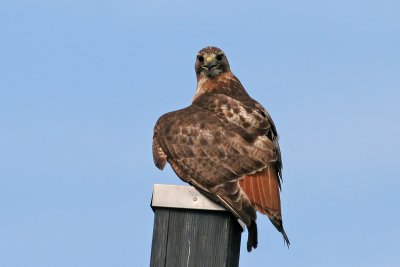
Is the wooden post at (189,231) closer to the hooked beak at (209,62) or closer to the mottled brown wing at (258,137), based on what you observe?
the mottled brown wing at (258,137)

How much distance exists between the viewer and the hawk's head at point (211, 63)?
9453mm

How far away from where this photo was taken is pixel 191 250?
5113 mm

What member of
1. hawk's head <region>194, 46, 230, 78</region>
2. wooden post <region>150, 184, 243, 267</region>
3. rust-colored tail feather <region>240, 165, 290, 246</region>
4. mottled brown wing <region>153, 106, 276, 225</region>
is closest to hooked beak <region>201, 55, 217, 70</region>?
hawk's head <region>194, 46, 230, 78</region>

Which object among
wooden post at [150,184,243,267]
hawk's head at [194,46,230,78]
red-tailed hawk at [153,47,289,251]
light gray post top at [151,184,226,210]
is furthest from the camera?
hawk's head at [194,46,230,78]

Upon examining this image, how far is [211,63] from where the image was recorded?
951cm

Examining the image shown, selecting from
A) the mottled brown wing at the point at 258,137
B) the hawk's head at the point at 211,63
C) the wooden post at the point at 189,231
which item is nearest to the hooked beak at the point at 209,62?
the hawk's head at the point at 211,63

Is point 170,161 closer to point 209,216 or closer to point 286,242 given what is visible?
point 286,242

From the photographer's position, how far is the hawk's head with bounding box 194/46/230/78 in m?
9.45

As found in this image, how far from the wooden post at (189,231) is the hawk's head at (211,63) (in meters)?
4.12

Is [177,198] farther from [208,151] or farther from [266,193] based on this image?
[208,151]

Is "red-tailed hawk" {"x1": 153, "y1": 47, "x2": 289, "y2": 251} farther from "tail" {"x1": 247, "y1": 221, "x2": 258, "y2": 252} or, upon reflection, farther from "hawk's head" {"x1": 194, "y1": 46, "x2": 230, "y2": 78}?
"hawk's head" {"x1": 194, "y1": 46, "x2": 230, "y2": 78}

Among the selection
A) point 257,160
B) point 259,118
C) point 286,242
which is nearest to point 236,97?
point 259,118

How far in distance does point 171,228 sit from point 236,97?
11.0ft

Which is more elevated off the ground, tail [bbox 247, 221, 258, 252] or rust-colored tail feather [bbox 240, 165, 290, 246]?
rust-colored tail feather [bbox 240, 165, 290, 246]
